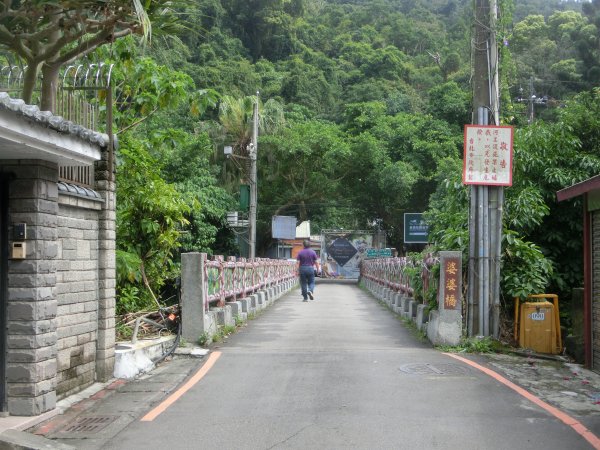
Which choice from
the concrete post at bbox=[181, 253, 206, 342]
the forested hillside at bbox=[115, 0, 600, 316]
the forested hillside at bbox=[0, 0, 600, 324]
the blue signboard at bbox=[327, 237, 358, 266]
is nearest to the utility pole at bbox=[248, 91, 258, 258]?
the forested hillside at bbox=[0, 0, 600, 324]

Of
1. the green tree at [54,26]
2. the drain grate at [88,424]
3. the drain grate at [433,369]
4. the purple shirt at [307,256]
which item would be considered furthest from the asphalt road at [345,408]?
the purple shirt at [307,256]

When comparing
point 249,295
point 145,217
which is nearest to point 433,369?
point 145,217

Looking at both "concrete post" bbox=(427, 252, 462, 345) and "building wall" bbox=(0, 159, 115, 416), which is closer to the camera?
"building wall" bbox=(0, 159, 115, 416)

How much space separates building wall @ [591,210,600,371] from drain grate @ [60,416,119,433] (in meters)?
6.53

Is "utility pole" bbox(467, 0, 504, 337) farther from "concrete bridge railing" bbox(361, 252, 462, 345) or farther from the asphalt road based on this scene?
the asphalt road

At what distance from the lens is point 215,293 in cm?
1288

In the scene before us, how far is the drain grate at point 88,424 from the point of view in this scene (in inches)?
246

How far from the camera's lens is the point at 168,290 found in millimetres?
13531

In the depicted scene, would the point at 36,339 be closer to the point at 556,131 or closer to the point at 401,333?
the point at 401,333

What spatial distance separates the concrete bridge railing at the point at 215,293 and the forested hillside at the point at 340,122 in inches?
36.5

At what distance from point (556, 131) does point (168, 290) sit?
8.31 m

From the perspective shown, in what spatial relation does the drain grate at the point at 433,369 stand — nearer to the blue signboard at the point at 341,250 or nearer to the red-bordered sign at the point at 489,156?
the red-bordered sign at the point at 489,156

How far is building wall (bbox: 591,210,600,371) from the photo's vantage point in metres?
9.59

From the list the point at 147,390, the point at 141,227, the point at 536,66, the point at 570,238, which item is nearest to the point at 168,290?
the point at 141,227
